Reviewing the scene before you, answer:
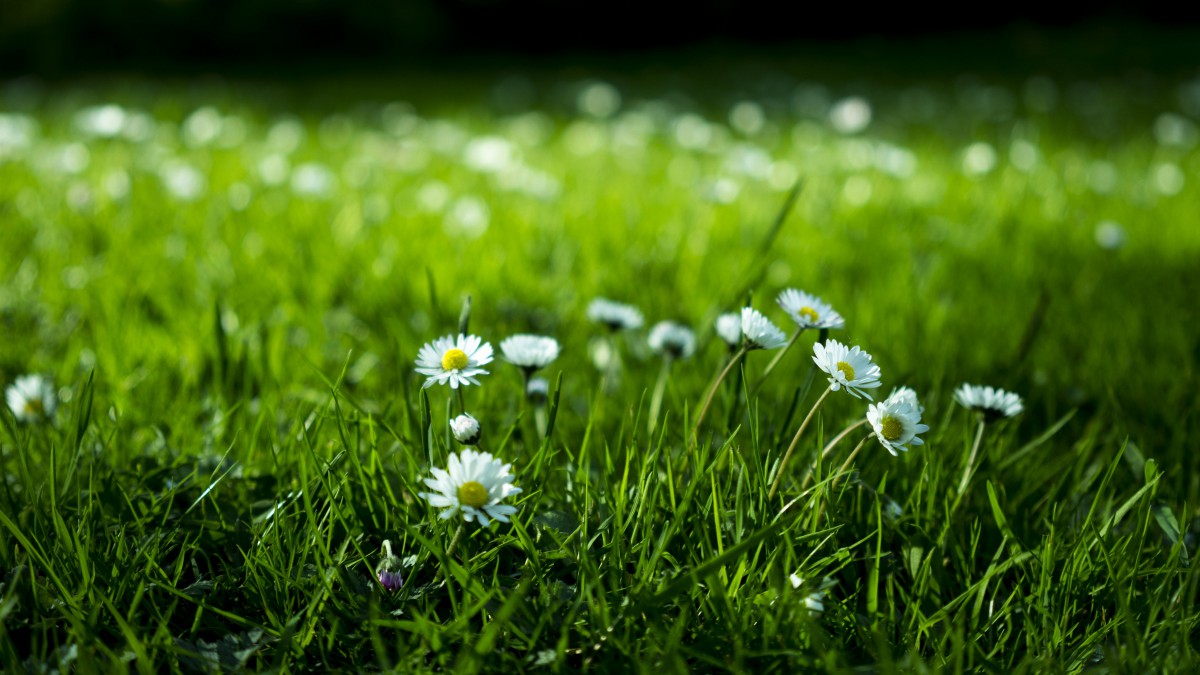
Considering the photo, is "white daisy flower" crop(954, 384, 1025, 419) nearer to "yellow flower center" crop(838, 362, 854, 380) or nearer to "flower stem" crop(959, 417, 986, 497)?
"flower stem" crop(959, 417, 986, 497)

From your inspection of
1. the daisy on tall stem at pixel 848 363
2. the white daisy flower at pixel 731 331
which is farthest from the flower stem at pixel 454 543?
the white daisy flower at pixel 731 331

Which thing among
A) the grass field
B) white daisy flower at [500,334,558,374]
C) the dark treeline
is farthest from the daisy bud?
the dark treeline

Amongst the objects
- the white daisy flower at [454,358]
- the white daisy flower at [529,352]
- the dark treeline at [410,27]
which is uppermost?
the white daisy flower at [454,358]

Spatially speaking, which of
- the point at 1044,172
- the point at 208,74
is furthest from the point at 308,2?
the point at 1044,172

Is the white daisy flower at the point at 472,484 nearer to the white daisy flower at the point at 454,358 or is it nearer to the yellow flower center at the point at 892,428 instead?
the white daisy flower at the point at 454,358

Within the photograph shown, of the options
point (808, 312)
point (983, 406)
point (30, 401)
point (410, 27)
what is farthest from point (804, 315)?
point (410, 27)

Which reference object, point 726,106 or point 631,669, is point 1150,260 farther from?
point 726,106

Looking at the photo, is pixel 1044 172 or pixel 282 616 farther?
pixel 1044 172
